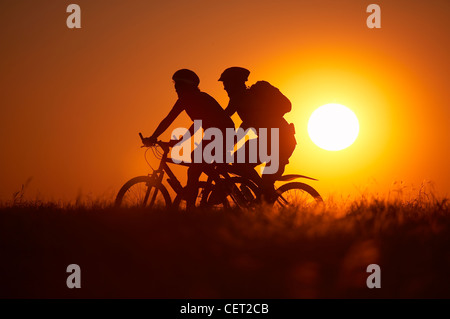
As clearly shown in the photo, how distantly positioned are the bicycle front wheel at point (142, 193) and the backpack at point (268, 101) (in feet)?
6.23

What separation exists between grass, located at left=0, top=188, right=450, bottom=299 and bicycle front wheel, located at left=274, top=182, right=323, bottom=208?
124 centimetres

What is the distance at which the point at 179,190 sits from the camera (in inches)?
374

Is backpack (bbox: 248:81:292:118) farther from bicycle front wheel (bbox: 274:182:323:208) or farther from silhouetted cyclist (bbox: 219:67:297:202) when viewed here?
bicycle front wheel (bbox: 274:182:323:208)

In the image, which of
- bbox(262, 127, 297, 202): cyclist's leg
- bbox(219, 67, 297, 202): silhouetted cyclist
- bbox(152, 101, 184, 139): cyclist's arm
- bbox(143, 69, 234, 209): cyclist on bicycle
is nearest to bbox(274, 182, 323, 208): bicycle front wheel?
bbox(262, 127, 297, 202): cyclist's leg

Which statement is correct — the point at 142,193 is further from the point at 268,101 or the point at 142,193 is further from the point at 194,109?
the point at 268,101

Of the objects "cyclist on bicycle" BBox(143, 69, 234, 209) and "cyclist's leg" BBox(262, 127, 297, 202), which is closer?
"cyclist on bicycle" BBox(143, 69, 234, 209)

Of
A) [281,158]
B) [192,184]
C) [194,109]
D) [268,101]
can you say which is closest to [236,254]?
[192,184]

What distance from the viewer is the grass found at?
563 centimetres

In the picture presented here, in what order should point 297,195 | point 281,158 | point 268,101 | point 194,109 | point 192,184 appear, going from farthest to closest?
1. point 297,195
2. point 281,158
3. point 268,101
4. point 192,184
5. point 194,109

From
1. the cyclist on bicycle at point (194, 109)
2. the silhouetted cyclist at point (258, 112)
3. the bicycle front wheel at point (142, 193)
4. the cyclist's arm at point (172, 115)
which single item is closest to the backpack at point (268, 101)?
the silhouetted cyclist at point (258, 112)

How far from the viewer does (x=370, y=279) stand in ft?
18.4

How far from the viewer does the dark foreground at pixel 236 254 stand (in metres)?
5.62

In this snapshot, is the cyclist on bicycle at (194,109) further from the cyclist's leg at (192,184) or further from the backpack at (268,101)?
the backpack at (268,101)

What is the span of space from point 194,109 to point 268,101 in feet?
3.72
